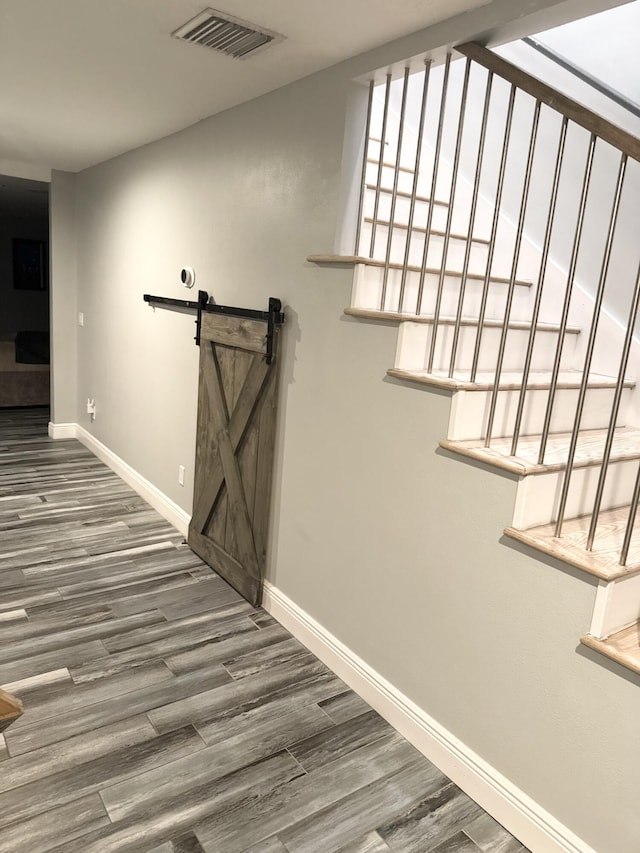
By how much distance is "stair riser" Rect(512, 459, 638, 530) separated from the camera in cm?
182

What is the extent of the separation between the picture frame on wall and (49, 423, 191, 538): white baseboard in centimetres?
480

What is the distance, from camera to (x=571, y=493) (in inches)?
75.9

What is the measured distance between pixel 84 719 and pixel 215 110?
9.19 ft

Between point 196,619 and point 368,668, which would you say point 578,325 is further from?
point 196,619

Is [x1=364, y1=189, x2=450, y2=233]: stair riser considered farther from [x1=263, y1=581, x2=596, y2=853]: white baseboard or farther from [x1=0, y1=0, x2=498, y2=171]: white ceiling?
[x1=263, y1=581, x2=596, y2=853]: white baseboard

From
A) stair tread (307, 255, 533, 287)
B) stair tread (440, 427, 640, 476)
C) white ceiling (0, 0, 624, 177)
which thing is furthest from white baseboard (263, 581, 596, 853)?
white ceiling (0, 0, 624, 177)

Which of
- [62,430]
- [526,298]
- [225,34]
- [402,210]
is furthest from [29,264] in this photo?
[526,298]

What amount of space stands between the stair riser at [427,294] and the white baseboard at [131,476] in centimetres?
199

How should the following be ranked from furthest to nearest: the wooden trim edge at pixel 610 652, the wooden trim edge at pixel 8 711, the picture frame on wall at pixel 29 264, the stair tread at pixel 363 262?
the picture frame on wall at pixel 29 264, the stair tread at pixel 363 262, the wooden trim edge at pixel 610 652, the wooden trim edge at pixel 8 711

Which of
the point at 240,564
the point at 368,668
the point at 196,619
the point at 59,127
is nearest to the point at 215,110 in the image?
the point at 59,127

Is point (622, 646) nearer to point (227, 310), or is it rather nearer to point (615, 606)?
point (615, 606)

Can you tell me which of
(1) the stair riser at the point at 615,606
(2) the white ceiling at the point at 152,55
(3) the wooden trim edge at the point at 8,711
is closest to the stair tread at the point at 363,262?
(2) the white ceiling at the point at 152,55

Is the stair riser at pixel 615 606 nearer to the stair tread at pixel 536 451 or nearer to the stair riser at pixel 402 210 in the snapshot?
the stair tread at pixel 536 451

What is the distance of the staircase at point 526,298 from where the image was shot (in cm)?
169
